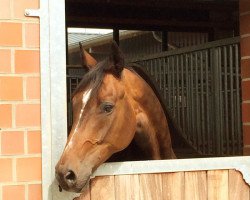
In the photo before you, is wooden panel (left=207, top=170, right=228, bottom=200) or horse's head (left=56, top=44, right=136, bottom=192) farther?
wooden panel (left=207, top=170, right=228, bottom=200)

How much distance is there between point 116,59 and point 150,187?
622mm

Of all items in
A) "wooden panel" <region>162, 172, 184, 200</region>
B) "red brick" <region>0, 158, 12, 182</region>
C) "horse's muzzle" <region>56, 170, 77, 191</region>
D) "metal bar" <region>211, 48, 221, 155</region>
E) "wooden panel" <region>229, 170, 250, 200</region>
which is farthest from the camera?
"metal bar" <region>211, 48, 221, 155</region>

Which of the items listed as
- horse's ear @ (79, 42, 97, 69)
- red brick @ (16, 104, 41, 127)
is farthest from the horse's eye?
horse's ear @ (79, 42, 97, 69)

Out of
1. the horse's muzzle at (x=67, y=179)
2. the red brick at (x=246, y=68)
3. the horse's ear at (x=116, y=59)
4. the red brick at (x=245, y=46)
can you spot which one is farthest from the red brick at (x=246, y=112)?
the horse's muzzle at (x=67, y=179)

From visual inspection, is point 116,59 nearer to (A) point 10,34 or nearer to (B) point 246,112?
(A) point 10,34

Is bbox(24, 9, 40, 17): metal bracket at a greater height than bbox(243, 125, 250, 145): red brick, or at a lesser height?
greater

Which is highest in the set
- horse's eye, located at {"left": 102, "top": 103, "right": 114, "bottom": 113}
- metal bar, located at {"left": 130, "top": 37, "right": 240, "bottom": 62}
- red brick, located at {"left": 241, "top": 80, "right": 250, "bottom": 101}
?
metal bar, located at {"left": 130, "top": 37, "right": 240, "bottom": 62}

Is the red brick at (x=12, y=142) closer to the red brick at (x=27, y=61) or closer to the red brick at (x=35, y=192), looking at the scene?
the red brick at (x=35, y=192)

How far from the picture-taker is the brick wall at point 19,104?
90.2 inches

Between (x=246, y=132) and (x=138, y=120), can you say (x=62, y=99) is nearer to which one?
(x=138, y=120)

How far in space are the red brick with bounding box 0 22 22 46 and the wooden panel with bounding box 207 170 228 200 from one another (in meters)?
1.08

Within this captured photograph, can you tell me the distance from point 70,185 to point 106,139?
1.07 ft

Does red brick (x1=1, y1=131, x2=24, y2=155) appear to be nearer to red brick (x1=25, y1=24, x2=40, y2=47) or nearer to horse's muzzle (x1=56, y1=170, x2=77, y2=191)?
horse's muzzle (x1=56, y1=170, x2=77, y2=191)

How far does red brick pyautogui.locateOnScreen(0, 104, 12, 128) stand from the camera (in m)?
2.29
